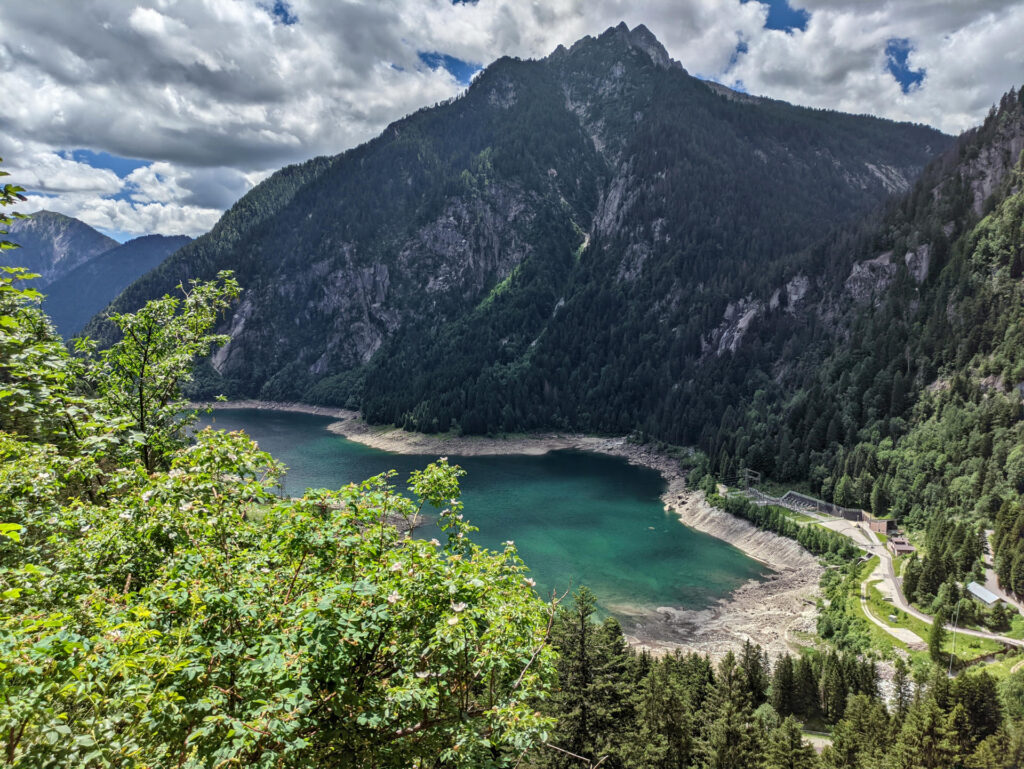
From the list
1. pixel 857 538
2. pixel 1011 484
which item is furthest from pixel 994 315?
pixel 857 538

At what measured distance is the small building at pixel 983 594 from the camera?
186 feet

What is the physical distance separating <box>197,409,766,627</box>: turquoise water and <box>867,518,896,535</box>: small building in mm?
20098

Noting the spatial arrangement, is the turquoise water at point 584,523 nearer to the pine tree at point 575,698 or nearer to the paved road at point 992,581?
the pine tree at point 575,698

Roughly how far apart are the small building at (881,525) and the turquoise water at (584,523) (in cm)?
2010

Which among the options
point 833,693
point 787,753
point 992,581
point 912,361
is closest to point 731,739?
point 787,753

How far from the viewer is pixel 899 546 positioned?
249ft

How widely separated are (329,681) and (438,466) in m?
4.37

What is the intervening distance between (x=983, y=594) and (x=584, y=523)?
55.8m

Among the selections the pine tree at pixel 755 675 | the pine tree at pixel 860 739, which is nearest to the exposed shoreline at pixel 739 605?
the pine tree at pixel 755 675

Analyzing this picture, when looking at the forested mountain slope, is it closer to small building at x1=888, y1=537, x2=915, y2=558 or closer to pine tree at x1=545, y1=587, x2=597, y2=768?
small building at x1=888, y1=537, x2=915, y2=558

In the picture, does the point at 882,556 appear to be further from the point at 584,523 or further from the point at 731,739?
the point at 731,739

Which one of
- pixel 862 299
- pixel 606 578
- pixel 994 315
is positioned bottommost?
pixel 606 578

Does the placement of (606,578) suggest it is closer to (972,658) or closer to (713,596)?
(713,596)

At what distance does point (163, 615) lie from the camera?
6.95 metres
